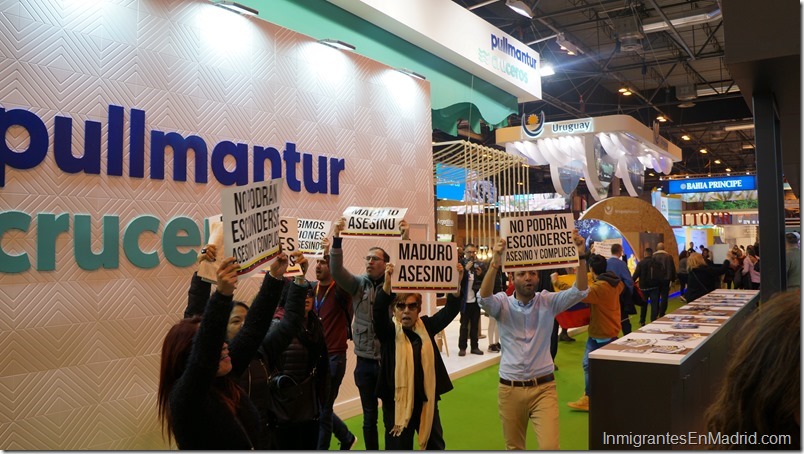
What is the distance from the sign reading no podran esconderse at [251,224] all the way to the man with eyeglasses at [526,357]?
1216 mm

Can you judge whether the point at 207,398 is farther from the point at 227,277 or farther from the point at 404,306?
the point at 404,306

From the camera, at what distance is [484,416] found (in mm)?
5676

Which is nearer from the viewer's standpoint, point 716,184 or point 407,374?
point 407,374

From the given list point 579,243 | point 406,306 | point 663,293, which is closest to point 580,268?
point 579,243

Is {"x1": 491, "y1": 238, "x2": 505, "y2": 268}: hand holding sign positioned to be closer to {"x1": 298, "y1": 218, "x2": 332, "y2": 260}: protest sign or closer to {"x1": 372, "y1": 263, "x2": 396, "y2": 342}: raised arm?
{"x1": 372, "y1": 263, "x2": 396, "y2": 342}: raised arm

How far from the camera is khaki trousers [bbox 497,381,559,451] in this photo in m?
3.41

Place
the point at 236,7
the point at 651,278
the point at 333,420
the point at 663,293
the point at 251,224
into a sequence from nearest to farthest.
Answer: the point at 251,224 < the point at 333,420 < the point at 236,7 < the point at 651,278 < the point at 663,293

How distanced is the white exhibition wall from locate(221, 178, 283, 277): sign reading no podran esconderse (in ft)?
5.32

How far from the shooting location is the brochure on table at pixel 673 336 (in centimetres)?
342

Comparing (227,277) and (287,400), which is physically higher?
(227,277)

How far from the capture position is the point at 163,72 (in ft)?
14.6

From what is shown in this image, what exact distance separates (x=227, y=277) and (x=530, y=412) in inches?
77.1

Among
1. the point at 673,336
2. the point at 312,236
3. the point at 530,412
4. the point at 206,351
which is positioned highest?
the point at 312,236

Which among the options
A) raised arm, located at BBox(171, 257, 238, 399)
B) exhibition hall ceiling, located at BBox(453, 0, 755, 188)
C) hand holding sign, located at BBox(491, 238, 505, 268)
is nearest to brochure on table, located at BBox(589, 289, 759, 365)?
hand holding sign, located at BBox(491, 238, 505, 268)
